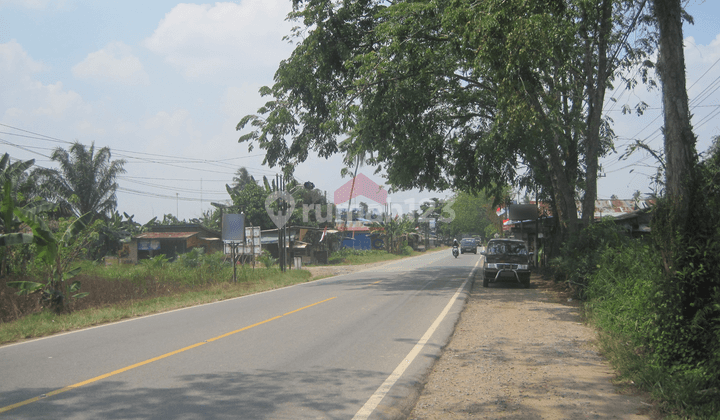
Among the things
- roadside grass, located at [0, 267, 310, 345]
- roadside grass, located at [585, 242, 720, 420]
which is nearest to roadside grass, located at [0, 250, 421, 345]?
roadside grass, located at [0, 267, 310, 345]

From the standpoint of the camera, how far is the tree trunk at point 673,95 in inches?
304

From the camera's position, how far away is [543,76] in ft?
61.1

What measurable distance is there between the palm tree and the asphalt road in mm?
36702

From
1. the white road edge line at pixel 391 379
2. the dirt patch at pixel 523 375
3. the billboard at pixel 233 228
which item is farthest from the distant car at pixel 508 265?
the billboard at pixel 233 228

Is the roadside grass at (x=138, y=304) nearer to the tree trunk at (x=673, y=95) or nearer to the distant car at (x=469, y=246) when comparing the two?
the tree trunk at (x=673, y=95)

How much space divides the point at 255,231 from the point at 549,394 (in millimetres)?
21755

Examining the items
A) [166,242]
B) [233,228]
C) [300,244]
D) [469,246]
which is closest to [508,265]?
[233,228]

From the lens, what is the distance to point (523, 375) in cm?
702

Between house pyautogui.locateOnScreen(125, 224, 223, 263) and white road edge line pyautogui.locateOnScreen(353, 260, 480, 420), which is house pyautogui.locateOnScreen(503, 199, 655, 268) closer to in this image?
white road edge line pyautogui.locateOnScreen(353, 260, 480, 420)

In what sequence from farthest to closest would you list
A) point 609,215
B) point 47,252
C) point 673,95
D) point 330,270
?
point 330,270
point 609,215
point 47,252
point 673,95

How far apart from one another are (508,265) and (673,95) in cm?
1235

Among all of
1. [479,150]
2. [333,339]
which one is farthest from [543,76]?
[333,339]

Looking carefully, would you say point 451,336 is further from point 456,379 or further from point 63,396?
point 63,396

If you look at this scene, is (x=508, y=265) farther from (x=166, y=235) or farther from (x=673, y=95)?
(x=166, y=235)
